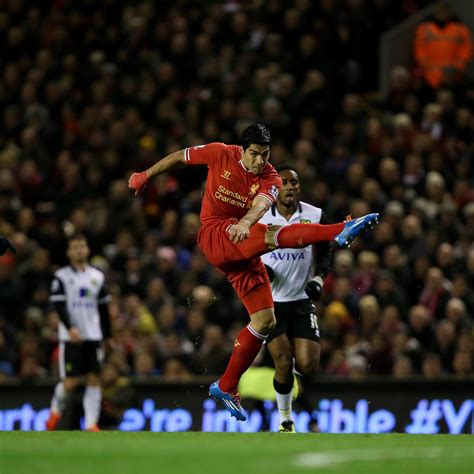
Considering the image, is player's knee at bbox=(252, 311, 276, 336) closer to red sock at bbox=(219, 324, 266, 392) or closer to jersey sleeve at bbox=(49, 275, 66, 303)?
red sock at bbox=(219, 324, 266, 392)

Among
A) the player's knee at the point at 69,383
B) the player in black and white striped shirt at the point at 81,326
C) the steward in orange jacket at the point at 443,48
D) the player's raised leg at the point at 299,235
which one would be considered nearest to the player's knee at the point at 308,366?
the player's raised leg at the point at 299,235

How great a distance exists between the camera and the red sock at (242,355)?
1114 centimetres

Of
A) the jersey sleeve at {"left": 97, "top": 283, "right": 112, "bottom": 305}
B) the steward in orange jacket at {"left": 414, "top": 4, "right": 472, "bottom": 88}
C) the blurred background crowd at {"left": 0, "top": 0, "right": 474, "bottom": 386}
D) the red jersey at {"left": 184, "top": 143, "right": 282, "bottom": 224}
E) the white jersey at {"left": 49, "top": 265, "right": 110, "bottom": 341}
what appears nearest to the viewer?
the red jersey at {"left": 184, "top": 143, "right": 282, "bottom": 224}

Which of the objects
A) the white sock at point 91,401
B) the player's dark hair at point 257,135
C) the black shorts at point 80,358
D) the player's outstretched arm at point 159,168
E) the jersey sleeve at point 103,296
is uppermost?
the player's dark hair at point 257,135

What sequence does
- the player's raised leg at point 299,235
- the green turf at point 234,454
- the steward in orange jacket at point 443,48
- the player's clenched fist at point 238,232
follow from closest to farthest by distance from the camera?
1. the green turf at point 234,454
2. the player's clenched fist at point 238,232
3. the player's raised leg at point 299,235
4. the steward in orange jacket at point 443,48

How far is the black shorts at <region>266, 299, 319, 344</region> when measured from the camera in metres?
12.1

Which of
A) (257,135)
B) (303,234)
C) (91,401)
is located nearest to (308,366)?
(303,234)

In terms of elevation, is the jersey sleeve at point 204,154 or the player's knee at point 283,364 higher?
the jersey sleeve at point 204,154

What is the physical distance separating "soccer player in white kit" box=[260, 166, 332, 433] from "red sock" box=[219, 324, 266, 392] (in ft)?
2.60

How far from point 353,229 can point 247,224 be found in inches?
30.7

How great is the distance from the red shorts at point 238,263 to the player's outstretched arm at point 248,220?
162 millimetres

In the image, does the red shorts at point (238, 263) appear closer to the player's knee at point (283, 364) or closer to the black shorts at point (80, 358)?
the player's knee at point (283, 364)

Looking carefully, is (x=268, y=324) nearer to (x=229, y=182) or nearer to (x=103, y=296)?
(x=229, y=182)

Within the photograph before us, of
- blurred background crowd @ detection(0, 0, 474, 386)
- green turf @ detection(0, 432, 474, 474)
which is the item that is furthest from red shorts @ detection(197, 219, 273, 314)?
blurred background crowd @ detection(0, 0, 474, 386)
